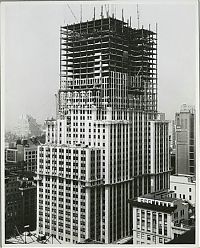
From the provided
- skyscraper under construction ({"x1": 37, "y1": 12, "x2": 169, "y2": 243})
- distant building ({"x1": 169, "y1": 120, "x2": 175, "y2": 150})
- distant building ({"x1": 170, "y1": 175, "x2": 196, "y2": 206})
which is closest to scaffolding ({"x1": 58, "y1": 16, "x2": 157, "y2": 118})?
skyscraper under construction ({"x1": 37, "y1": 12, "x2": 169, "y2": 243})

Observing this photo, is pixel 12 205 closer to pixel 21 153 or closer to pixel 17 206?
pixel 17 206

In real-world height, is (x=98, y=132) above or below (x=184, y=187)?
above

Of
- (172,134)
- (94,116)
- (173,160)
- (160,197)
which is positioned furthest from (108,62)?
(160,197)

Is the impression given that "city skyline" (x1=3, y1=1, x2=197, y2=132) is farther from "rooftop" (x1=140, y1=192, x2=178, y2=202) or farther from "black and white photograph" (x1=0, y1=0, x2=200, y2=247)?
"rooftop" (x1=140, y1=192, x2=178, y2=202)

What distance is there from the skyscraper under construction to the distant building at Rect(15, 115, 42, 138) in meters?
0.08

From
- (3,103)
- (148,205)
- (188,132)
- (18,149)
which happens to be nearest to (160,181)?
(148,205)

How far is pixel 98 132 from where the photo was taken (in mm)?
2447

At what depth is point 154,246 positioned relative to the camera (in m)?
2.42

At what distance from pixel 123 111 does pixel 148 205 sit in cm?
56

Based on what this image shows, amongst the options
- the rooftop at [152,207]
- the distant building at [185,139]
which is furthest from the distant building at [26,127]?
the distant building at [185,139]

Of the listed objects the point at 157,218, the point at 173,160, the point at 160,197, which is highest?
the point at 173,160

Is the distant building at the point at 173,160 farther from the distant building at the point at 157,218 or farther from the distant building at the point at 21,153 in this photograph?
the distant building at the point at 21,153

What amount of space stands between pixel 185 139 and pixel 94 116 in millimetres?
541

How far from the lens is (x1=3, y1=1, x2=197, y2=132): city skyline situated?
243 centimetres
